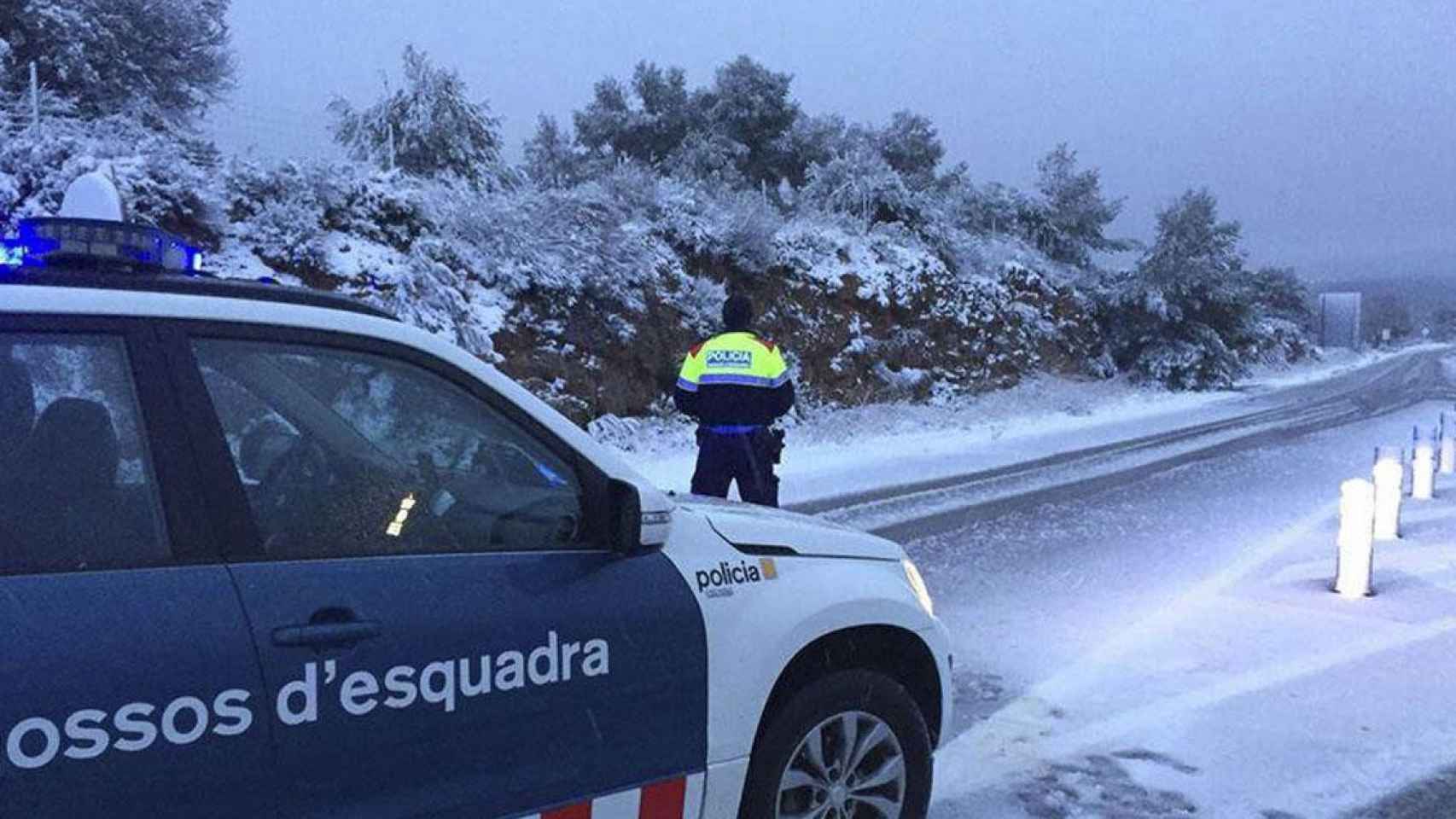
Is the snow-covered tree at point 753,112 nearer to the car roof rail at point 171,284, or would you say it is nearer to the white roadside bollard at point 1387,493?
the white roadside bollard at point 1387,493

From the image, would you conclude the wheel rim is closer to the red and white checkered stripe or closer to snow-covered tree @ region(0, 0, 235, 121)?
the red and white checkered stripe

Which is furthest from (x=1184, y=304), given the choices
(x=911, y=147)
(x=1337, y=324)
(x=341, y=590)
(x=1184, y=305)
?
(x=1337, y=324)

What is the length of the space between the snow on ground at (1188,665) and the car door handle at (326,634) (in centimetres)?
250

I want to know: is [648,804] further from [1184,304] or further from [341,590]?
[1184,304]

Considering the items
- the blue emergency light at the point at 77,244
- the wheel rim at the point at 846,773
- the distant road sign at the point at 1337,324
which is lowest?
the distant road sign at the point at 1337,324

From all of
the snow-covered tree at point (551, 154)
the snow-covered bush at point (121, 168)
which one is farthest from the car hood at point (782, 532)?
the snow-covered tree at point (551, 154)

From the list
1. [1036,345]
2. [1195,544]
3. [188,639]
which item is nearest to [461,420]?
[188,639]

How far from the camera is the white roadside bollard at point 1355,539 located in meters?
6.85

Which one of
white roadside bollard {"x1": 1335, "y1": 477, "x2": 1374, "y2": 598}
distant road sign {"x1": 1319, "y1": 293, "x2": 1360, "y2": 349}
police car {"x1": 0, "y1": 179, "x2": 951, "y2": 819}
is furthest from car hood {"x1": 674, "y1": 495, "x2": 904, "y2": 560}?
distant road sign {"x1": 1319, "y1": 293, "x2": 1360, "y2": 349}

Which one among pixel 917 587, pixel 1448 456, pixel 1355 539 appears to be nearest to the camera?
pixel 917 587

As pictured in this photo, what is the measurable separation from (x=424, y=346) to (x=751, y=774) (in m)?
1.43

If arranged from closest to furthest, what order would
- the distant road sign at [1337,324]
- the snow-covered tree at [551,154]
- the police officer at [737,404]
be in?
1. the police officer at [737,404]
2. the snow-covered tree at [551,154]
3. the distant road sign at [1337,324]

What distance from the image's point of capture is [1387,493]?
8719 millimetres

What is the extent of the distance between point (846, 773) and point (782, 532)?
72 cm
